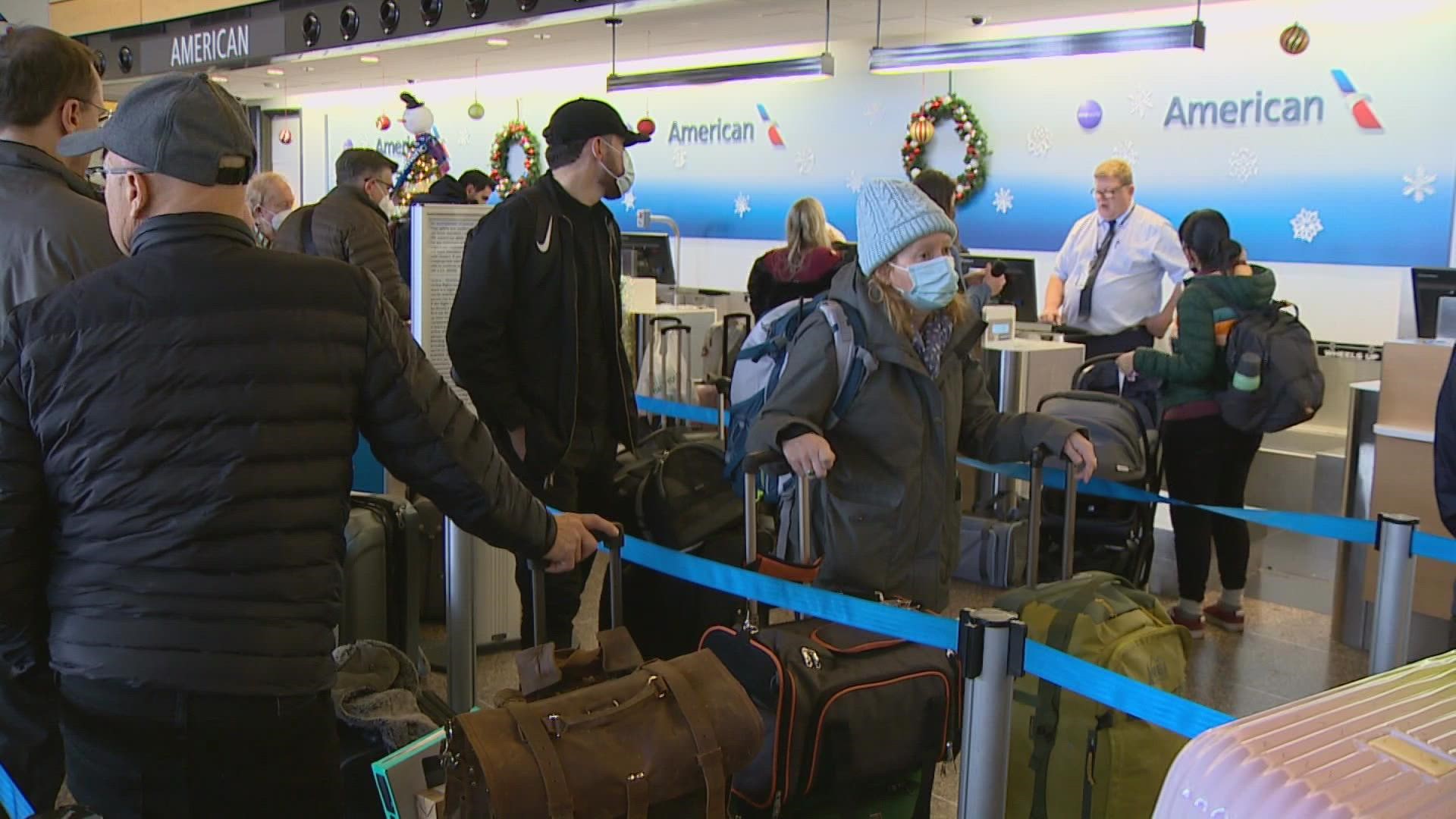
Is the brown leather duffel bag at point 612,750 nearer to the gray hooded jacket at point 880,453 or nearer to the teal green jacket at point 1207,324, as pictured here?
the gray hooded jacket at point 880,453

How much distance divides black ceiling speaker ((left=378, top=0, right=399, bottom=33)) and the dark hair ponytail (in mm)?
6297

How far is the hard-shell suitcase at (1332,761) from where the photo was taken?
0.69 m

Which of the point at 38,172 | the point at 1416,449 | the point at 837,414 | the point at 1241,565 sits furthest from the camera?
the point at 1241,565

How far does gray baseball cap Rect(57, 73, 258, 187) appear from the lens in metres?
1.61

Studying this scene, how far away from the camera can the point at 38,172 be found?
230cm

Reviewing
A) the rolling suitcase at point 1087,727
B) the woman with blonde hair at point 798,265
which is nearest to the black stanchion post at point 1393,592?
the rolling suitcase at point 1087,727

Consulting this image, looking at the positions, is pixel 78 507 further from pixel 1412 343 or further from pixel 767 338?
pixel 1412 343

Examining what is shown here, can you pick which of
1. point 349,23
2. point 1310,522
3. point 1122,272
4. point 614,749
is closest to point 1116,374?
point 1122,272

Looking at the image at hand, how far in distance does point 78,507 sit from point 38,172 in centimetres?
96

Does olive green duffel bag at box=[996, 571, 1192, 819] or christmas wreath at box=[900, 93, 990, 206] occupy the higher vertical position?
christmas wreath at box=[900, 93, 990, 206]

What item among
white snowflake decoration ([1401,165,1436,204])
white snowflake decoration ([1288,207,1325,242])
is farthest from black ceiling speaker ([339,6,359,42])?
white snowflake decoration ([1401,165,1436,204])

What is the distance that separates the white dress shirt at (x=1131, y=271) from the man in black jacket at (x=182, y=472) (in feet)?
17.6

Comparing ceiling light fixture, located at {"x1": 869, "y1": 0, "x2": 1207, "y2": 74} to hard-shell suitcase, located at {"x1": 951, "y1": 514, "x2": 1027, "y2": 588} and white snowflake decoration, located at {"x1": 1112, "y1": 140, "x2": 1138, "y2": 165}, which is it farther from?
hard-shell suitcase, located at {"x1": 951, "y1": 514, "x2": 1027, "y2": 588}

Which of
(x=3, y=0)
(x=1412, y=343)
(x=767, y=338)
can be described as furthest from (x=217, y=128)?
(x=1412, y=343)
